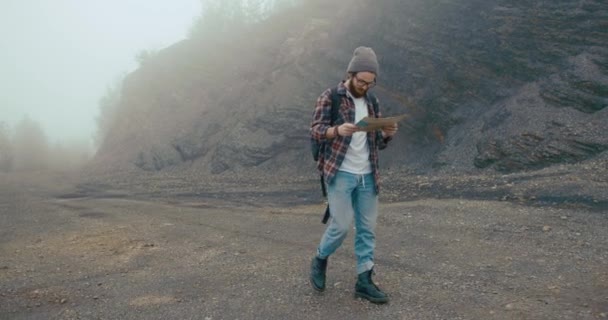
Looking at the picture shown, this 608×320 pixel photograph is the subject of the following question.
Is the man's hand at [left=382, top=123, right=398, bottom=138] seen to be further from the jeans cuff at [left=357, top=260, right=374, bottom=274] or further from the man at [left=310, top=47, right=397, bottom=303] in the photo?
the jeans cuff at [left=357, top=260, right=374, bottom=274]

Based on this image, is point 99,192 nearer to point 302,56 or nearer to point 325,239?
point 302,56

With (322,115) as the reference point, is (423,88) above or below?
above

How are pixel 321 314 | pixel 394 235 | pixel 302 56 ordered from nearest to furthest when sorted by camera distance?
pixel 321 314
pixel 394 235
pixel 302 56

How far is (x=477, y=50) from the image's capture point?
51.1 ft

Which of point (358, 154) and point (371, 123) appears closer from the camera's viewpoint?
point (371, 123)

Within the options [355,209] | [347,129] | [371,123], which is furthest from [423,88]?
[347,129]

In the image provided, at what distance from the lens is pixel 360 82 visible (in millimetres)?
4797

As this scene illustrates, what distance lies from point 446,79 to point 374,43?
352 centimetres

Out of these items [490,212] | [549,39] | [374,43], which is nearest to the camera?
[490,212]

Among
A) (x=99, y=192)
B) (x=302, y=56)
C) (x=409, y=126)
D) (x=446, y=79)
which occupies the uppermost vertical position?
(x=302, y=56)

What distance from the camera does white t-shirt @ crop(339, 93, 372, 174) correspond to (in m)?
4.82

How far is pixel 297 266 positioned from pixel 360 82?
259 centimetres

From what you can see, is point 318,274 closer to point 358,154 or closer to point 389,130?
point 358,154

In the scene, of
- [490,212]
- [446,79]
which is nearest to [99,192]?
[446,79]
